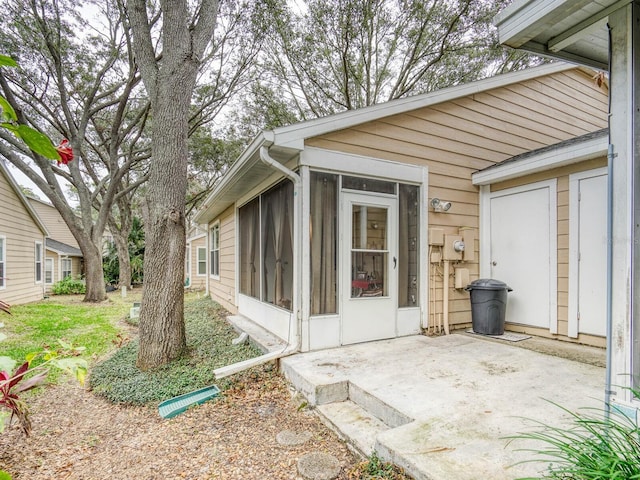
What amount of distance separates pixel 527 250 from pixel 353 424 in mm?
3579

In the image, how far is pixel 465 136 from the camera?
5035mm

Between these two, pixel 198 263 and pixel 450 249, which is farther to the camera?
pixel 198 263

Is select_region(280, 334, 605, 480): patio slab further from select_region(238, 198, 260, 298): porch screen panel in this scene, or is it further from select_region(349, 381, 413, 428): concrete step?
select_region(238, 198, 260, 298): porch screen panel

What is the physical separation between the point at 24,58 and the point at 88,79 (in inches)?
59.8

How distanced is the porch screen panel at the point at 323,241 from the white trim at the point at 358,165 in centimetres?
13

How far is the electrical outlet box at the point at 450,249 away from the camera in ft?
15.4

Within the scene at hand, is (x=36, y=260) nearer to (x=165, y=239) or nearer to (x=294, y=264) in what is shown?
(x=165, y=239)

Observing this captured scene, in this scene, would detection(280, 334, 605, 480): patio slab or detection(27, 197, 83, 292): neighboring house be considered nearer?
detection(280, 334, 605, 480): patio slab

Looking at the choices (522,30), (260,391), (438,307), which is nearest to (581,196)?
(438,307)

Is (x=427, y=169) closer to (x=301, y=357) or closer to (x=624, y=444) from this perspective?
(x=301, y=357)

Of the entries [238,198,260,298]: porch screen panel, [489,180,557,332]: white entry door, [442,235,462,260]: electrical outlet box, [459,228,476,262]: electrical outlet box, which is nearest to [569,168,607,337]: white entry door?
[489,180,557,332]: white entry door

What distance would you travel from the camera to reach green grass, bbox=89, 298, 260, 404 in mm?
3338

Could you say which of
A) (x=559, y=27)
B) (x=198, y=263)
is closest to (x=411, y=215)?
(x=559, y=27)

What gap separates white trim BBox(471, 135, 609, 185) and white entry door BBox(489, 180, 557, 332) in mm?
259
